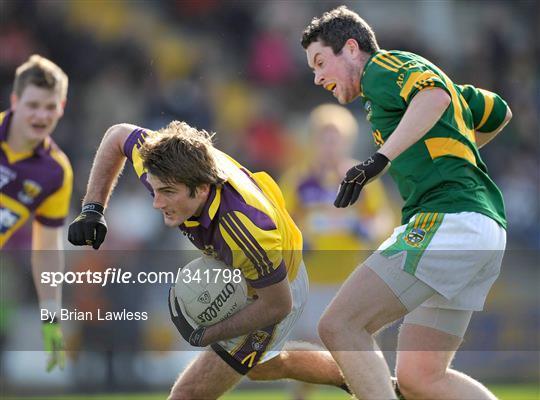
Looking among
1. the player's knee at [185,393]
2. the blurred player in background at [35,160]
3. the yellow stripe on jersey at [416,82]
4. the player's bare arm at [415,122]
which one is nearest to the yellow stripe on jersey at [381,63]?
the yellow stripe on jersey at [416,82]

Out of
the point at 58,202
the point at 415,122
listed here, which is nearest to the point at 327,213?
the point at 58,202

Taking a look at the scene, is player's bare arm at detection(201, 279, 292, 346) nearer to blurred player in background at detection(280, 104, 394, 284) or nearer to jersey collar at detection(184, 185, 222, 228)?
jersey collar at detection(184, 185, 222, 228)

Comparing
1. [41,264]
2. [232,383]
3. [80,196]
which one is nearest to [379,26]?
[80,196]

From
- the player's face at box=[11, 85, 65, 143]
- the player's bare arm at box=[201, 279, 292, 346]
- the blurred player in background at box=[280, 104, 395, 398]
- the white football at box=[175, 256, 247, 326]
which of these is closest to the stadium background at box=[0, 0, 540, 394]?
the blurred player in background at box=[280, 104, 395, 398]

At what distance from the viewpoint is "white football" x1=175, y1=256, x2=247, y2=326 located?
5074 millimetres

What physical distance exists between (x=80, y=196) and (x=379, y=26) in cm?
503

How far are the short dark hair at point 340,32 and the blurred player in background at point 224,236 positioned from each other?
0.74 meters

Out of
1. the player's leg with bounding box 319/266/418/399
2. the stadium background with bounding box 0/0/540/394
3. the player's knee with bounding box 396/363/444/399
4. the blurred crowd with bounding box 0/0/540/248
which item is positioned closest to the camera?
the player's leg with bounding box 319/266/418/399

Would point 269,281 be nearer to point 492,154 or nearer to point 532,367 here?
point 532,367

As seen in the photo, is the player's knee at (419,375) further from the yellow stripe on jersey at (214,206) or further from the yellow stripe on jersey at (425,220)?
the yellow stripe on jersey at (214,206)

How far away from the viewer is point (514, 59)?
45.9 feet

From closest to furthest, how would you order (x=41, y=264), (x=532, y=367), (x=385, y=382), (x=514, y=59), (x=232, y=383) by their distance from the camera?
(x=385, y=382) < (x=232, y=383) < (x=41, y=264) < (x=532, y=367) < (x=514, y=59)

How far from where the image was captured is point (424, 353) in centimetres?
497

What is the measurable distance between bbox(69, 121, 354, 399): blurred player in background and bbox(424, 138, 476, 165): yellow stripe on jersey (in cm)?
80
